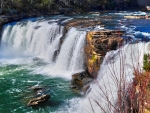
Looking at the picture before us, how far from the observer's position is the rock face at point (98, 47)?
49.6 ft

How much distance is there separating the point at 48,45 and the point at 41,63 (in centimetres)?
233

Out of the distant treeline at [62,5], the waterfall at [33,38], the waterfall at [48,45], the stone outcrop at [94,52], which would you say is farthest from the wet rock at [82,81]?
the distant treeline at [62,5]

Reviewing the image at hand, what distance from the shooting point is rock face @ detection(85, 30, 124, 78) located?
15.1 metres

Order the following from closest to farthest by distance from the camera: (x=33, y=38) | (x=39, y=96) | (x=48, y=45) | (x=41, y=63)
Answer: (x=39, y=96) < (x=41, y=63) < (x=48, y=45) < (x=33, y=38)

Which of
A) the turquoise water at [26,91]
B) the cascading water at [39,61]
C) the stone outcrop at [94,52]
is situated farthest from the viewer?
the stone outcrop at [94,52]

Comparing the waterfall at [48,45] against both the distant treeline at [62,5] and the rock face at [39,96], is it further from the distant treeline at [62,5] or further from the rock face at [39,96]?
the distant treeline at [62,5]

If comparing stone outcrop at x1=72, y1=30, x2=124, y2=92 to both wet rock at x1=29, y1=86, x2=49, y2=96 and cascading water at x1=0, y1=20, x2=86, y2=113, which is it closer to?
cascading water at x1=0, y1=20, x2=86, y2=113

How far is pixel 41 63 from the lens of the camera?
19.5 m

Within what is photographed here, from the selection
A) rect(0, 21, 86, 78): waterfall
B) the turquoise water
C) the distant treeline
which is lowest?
the turquoise water

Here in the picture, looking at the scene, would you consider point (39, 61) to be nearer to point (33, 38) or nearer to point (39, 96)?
point (33, 38)

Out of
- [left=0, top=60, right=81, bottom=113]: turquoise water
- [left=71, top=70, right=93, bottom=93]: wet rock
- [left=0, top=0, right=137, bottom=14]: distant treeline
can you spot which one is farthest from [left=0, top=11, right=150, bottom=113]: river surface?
[left=0, top=0, right=137, bottom=14]: distant treeline

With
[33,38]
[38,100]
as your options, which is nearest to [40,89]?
[38,100]

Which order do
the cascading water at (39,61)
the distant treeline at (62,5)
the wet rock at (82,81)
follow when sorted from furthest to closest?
the distant treeline at (62,5)
the wet rock at (82,81)
the cascading water at (39,61)

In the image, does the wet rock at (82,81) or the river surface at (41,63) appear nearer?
the river surface at (41,63)
